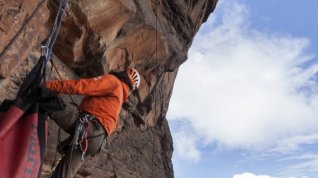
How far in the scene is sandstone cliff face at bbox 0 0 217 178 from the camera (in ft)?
16.8

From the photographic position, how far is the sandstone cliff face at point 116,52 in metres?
5.13

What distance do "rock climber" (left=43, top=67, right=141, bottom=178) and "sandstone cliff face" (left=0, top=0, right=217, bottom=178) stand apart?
0.74 ft

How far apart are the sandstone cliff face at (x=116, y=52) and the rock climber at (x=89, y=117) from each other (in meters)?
0.23

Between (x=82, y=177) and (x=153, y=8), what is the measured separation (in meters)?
4.60

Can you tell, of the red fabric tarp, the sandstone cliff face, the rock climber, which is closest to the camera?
the red fabric tarp

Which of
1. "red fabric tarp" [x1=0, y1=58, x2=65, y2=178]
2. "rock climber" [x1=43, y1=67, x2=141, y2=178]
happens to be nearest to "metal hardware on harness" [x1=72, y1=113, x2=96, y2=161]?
"rock climber" [x1=43, y1=67, x2=141, y2=178]

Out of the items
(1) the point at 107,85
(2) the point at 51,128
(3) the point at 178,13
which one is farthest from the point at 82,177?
(3) the point at 178,13

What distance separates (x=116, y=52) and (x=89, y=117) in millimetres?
3640

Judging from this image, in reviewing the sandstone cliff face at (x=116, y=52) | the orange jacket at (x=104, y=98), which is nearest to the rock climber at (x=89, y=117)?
the orange jacket at (x=104, y=98)

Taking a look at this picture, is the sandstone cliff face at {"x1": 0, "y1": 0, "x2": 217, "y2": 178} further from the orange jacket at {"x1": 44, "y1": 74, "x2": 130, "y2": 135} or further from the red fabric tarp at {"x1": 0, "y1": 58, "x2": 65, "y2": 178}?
the red fabric tarp at {"x1": 0, "y1": 58, "x2": 65, "y2": 178}

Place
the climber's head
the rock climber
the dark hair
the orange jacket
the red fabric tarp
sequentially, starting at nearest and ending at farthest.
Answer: the red fabric tarp < the rock climber < the orange jacket < the dark hair < the climber's head

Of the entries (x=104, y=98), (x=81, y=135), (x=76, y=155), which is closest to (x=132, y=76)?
(x=104, y=98)

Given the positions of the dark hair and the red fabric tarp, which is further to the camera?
the dark hair

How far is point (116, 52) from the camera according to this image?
8.24m
